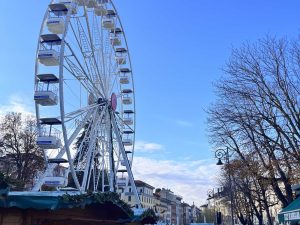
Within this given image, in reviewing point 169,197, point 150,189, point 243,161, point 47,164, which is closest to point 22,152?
point 47,164

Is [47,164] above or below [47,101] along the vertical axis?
below

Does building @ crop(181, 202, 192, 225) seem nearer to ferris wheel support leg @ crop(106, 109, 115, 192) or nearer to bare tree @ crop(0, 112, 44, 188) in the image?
bare tree @ crop(0, 112, 44, 188)

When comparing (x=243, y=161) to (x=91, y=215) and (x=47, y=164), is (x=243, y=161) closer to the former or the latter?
(x=47, y=164)

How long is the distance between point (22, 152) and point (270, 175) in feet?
101

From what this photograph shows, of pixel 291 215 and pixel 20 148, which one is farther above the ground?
pixel 20 148

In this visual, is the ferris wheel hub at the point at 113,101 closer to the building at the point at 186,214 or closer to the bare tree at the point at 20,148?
the bare tree at the point at 20,148

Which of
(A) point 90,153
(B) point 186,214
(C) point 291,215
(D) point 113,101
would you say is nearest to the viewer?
(C) point 291,215

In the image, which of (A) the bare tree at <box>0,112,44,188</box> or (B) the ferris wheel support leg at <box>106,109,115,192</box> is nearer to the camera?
(B) the ferris wheel support leg at <box>106,109,115,192</box>

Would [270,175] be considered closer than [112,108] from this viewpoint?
Yes

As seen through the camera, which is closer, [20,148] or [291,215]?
[291,215]

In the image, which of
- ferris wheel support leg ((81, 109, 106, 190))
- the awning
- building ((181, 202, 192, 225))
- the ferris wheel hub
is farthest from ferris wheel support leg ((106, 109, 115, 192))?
building ((181, 202, 192, 225))

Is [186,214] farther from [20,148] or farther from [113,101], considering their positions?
[113,101]

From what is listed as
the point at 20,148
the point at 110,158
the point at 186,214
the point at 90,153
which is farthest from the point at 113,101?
the point at 186,214

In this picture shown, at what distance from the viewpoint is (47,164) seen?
2659cm
